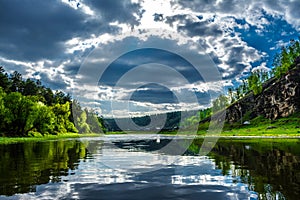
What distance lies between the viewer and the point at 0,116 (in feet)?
288

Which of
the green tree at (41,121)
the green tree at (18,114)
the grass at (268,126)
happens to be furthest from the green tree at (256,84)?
the green tree at (18,114)

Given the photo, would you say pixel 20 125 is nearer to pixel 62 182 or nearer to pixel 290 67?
pixel 62 182

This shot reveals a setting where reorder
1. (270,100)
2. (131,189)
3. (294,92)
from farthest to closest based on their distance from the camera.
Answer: (270,100), (294,92), (131,189)

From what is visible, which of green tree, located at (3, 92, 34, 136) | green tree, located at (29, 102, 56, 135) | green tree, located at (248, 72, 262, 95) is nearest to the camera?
green tree, located at (3, 92, 34, 136)

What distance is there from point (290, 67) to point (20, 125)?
16286 centimetres

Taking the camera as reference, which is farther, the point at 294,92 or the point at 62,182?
the point at 294,92

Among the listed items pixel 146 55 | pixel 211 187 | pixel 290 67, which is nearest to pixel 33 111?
pixel 146 55

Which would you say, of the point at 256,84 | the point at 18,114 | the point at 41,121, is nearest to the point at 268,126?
the point at 256,84

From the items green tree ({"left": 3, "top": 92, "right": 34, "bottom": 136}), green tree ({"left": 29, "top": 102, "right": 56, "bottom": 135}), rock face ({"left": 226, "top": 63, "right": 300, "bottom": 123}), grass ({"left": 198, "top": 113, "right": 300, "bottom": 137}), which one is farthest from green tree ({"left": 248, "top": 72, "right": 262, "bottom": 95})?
green tree ({"left": 3, "top": 92, "right": 34, "bottom": 136})

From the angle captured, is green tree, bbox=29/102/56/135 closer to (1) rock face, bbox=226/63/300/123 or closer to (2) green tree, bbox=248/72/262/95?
(1) rock face, bbox=226/63/300/123

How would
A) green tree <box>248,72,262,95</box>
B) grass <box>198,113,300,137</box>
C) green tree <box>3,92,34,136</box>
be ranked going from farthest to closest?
green tree <box>248,72,262,95</box>
grass <box>198,113,300,137</box>
green tree <box>3,92,34,136</box>

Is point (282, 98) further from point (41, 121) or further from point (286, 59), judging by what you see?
point (41, 121)

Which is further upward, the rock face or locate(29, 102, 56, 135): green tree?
the rock face

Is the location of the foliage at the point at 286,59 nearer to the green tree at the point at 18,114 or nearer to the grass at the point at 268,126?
the grass at the point at 268,126
